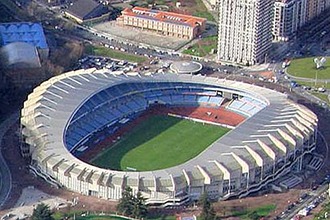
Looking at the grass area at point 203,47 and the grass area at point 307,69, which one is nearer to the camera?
the grass area at point 307,69

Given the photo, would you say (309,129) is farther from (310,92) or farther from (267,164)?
(310,92)

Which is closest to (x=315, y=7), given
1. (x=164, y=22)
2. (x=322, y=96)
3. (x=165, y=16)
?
(x=165, y=16)

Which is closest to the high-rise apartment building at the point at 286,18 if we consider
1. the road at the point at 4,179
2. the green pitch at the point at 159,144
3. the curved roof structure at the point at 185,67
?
the curved roof structure at the point at 185,67

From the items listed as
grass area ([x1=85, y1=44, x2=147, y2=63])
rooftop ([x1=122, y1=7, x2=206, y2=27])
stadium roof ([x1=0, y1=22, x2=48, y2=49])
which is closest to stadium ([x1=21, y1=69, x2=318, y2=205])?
stadium roof ([x1=0, y1=22, x2=48, y2=49])

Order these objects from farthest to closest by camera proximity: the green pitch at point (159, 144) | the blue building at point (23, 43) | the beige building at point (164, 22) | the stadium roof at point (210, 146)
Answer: the beige building at point (164, 22), the blue building at point (23, 43), the green pitch at point (159, 144), the stadium roof at point (210, 146)

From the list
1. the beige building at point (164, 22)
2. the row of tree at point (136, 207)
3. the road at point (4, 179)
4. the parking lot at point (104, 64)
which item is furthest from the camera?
the beige building at point (164, 22)

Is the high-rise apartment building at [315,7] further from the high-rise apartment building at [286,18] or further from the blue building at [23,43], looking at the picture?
the blue building at [23,43]

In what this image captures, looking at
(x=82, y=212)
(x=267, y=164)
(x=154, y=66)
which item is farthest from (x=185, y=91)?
(x=82, y=212)
